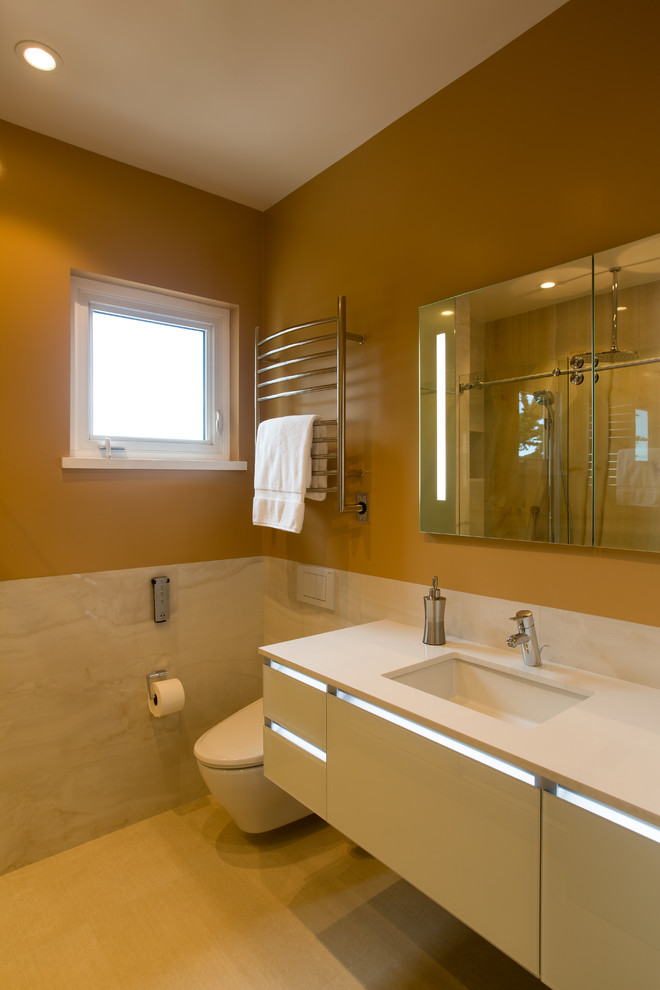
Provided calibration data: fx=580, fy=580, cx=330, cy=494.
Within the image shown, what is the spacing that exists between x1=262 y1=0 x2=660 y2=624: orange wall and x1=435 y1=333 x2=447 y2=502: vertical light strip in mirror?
12 cm

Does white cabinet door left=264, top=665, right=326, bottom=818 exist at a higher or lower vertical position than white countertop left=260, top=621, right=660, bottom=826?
lower

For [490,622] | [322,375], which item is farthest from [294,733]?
[322,375]

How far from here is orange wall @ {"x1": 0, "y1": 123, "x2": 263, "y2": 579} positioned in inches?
75.0

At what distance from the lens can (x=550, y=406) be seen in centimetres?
144

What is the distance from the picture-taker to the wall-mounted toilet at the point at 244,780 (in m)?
1.86

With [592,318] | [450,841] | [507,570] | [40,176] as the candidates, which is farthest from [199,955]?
[40,176]

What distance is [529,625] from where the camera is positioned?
4.64 feet

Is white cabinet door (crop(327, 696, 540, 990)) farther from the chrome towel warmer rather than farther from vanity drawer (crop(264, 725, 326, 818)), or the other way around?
the chrome towel warmer

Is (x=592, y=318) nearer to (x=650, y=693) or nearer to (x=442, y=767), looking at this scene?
(x=650, y=693)

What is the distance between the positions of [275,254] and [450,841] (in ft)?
7.21

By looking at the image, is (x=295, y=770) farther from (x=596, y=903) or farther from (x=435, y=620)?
(x=596, y=903)

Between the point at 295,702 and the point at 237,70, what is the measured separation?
5.87ft

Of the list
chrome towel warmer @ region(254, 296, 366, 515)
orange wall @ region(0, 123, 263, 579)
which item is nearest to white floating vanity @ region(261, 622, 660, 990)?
chrome towel warmer @ region(254, 296, 366, 515)

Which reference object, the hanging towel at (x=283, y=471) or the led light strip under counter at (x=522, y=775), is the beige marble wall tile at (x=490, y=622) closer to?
the hanging towel at (x=283, y=471)
